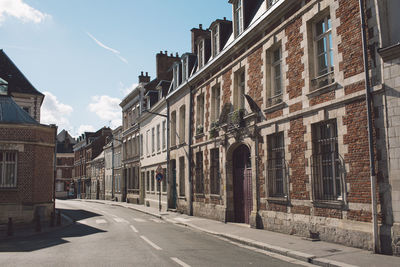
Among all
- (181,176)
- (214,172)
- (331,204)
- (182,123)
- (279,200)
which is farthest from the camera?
Answer: (182,123)

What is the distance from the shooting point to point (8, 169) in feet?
→ 56.1

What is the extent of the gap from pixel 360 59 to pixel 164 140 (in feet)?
61.8

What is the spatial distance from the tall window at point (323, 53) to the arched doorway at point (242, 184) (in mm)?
5180

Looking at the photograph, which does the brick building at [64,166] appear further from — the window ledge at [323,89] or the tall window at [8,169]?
the window ledge at [323,89]

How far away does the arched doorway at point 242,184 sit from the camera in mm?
15281

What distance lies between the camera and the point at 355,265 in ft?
23.8

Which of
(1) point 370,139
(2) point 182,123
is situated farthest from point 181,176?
(1) point 370,139

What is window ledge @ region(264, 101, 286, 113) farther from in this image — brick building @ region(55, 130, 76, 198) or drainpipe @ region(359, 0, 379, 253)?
brick building @ region(55, 130, 76, 198)

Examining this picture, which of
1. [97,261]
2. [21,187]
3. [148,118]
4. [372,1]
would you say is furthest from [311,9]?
[148,118]

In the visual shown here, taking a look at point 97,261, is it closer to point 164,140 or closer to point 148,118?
point 164,140

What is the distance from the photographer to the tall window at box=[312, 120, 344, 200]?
33.9 ft

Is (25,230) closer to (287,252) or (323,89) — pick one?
(287,252)

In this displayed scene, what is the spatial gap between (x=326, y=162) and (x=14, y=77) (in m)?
30.7

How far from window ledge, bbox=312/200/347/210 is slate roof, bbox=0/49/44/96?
28.6 metres
